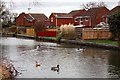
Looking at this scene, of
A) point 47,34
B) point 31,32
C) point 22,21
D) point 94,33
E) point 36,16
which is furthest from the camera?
point 22,21

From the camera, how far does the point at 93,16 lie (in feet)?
229

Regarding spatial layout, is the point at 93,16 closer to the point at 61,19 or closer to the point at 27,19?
the point at 61,19

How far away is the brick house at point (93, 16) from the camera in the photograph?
68.9m

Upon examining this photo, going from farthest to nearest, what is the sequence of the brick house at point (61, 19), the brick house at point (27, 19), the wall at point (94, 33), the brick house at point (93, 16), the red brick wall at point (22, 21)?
the red brick wall at point (22, 21) < the brick house at point (27, 19) < the brick house at point (61, 19) < the brick house at point (93, 16) < the wall at point (94, 33)

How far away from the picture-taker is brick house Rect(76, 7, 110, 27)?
6894cm

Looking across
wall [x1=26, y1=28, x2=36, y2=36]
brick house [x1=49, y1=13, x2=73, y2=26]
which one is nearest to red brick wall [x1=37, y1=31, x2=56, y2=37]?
wall [x1=26, y1=28, x2=36, y2=36]

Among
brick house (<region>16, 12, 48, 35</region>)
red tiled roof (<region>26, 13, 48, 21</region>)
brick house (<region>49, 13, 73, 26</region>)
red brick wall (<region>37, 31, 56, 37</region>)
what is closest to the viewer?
red brick wall (<region>37, 31, 56, 37</region>)

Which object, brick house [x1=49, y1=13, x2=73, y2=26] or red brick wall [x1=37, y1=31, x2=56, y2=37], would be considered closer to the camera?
red brick wall [x1=37, y1=31, x2=56, y2=37]

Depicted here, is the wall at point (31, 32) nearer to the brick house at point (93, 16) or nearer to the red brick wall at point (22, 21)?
the brick house at point (93, 16)

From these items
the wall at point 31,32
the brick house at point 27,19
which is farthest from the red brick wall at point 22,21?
the wall at point 31,32

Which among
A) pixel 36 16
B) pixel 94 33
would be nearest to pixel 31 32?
pixel 36 16

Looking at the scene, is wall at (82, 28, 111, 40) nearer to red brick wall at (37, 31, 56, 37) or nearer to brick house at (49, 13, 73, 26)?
red brick wall at (37, 31, 56, 37)

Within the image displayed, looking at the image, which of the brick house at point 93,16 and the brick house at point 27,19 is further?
the brick house at point 27,19

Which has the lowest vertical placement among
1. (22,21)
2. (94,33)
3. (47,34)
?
(47,34)
